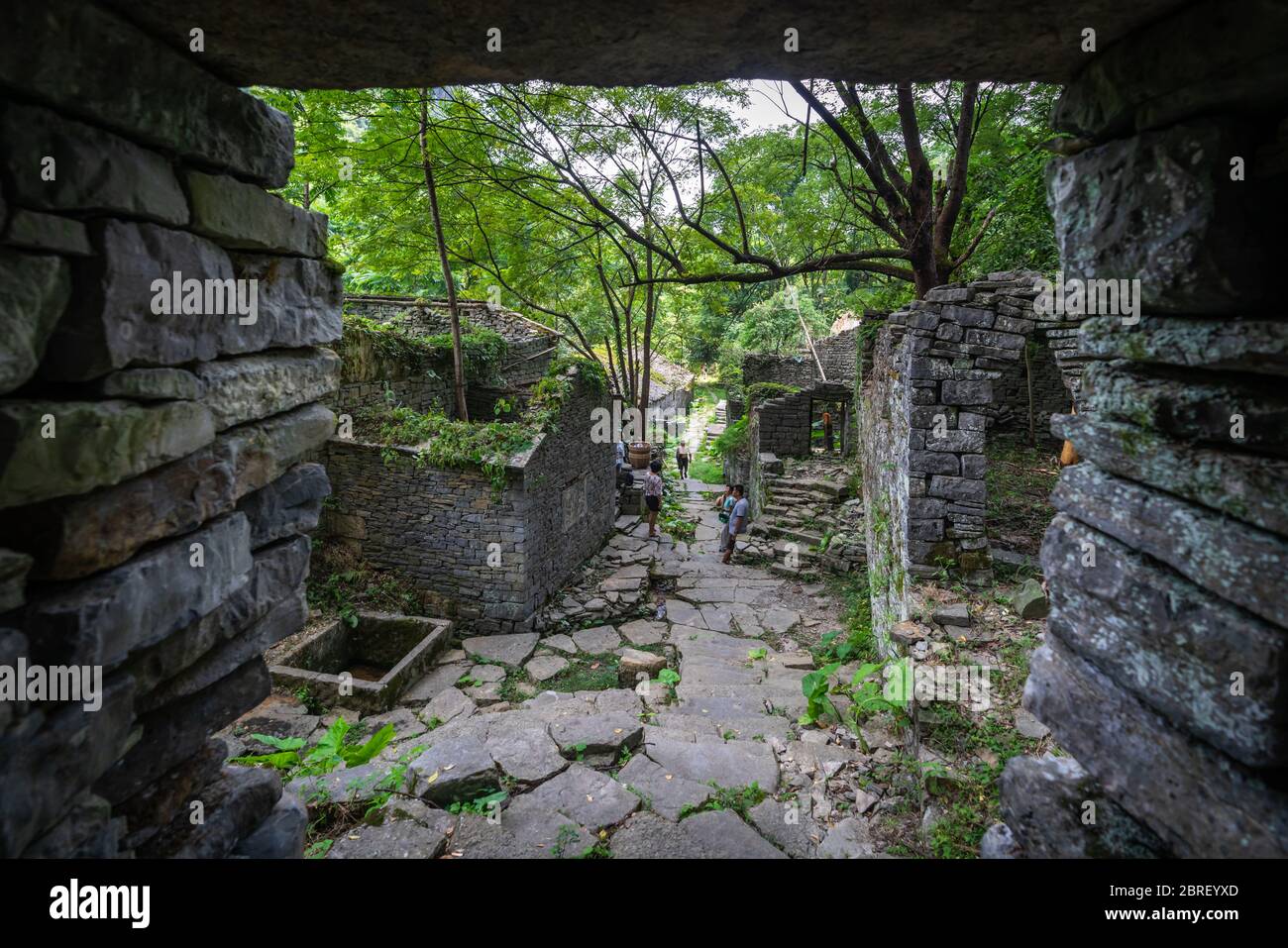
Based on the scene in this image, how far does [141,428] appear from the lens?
1544 mm

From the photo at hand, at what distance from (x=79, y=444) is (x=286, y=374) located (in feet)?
2.49

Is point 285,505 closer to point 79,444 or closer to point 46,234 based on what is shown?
point 79,444

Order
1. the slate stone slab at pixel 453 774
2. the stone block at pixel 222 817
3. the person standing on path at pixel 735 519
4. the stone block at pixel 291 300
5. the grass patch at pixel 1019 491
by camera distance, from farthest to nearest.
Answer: the person standing on path at pixel 735 519
the grass patch at pixel 1019 491
the slate stone slab at pixel 453 774
the stone block at pixel 291 300
the stone block at pixel 222 817

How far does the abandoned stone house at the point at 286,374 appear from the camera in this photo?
135 centimetres

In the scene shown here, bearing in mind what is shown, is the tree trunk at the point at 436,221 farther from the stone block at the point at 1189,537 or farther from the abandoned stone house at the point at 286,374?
the stone block at the point at 1189,537

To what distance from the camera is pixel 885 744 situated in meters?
4.88

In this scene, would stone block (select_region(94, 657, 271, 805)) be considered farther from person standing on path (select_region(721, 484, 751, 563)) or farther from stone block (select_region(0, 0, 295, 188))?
person standing on path (select_region(721, 484, 751, 563))

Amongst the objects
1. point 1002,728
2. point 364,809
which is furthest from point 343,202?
point 1002,728

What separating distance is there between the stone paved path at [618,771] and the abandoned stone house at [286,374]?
1.82m

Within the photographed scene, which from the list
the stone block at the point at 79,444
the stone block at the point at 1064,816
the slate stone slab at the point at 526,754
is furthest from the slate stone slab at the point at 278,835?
the stone block at the point at 1064,816

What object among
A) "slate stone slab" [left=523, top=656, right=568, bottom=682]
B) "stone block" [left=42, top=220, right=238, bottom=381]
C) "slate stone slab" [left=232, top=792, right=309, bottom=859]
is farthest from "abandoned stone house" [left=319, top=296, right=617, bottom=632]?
"stone block" [left=42, top=220, right=238, bottom=381]

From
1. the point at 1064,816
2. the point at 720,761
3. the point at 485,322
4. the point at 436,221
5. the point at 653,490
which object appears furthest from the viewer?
the point at 485,322

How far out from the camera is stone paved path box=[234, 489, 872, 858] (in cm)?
352

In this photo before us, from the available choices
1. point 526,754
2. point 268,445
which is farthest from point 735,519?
point 268,445
